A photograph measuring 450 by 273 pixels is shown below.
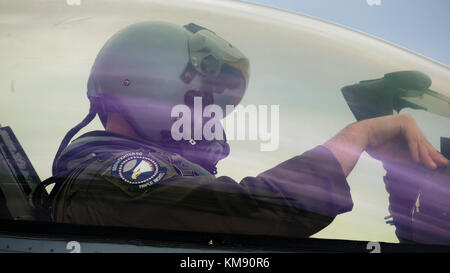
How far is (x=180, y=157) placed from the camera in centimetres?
141

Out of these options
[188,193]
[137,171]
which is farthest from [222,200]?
[137,171]

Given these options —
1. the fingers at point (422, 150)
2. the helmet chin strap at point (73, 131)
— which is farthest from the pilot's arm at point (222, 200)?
the fingers at point (422, 150)

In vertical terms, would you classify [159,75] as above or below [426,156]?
above

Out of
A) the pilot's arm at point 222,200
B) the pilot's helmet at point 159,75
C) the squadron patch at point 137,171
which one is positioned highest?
the pilot's helmet at point 159,75

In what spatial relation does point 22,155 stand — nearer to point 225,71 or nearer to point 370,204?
point 225,71

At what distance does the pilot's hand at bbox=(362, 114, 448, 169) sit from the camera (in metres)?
1.41

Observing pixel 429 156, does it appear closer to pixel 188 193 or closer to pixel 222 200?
pixel 222 200

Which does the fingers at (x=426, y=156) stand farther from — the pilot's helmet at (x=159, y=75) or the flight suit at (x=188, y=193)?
the pilot's helmet at (x=159, y=75)

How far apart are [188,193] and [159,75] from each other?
17.1 inches

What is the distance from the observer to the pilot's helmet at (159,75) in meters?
1.46

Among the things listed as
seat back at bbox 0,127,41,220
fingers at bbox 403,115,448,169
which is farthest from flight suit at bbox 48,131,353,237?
fingers at bbox 403,115,448,169

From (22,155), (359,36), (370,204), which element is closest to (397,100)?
(359,36)

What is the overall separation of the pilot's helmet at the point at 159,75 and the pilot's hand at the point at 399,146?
0.48 m
